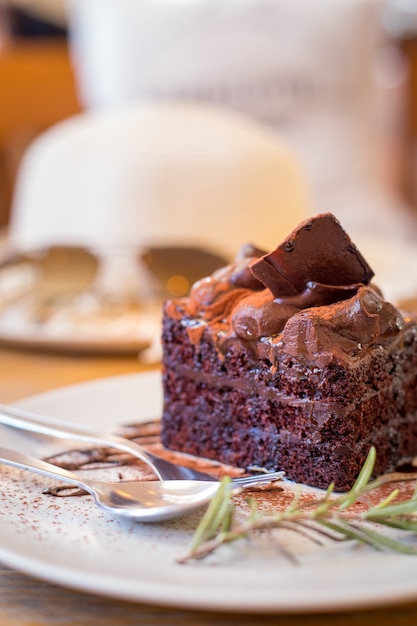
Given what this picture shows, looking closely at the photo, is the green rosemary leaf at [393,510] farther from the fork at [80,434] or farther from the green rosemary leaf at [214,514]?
the fork at [80,434]

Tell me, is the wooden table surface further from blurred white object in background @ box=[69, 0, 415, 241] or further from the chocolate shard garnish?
blurred white object in background @ box=[69, 0, 415, 241]

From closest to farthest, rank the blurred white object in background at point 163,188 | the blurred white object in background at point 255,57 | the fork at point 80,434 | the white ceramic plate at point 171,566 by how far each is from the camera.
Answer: the white ceramic plate at point 171,566 → the fork at point 80,434 → the blurred white object in background at point 163,188 → the blurred white object in background at point 255,57

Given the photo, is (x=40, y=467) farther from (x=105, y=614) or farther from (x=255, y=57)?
(x=255, y=57)

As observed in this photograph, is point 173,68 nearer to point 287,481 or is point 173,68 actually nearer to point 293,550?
point 287,481

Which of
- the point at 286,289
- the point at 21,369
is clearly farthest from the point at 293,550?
the point at 21,369

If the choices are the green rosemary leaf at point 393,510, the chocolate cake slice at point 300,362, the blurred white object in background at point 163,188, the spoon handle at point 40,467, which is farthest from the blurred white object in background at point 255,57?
the green rosemary leaf at point 393,510

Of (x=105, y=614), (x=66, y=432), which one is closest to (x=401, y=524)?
(x=105, y=614)

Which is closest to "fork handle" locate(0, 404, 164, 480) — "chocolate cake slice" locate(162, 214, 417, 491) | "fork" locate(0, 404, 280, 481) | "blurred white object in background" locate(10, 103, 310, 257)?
"fork" locate(0, 404, 280, 481)
